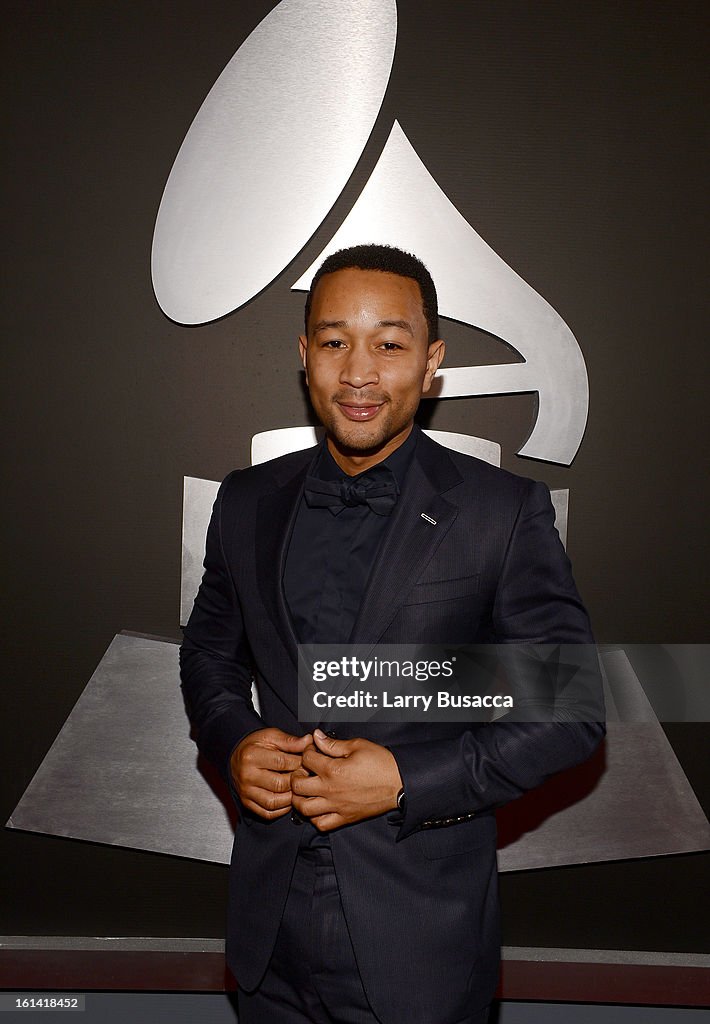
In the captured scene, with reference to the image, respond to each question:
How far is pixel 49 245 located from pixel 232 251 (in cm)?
51

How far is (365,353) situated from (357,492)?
0.23m

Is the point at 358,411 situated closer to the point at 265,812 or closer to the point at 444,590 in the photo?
the point at 444,590

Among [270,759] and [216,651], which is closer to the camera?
[270,759]

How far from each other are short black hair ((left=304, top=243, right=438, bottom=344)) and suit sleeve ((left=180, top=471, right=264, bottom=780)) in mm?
434

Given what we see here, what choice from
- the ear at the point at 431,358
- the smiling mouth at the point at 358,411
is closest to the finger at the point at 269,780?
the smiling mouth at the point at 358,411

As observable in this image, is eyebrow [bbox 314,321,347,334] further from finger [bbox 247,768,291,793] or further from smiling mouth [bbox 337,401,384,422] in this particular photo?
finger [bbox 247,768,291,793]

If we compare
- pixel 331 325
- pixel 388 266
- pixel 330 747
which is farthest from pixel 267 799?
pixel 388 266

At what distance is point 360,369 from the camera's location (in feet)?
4.54

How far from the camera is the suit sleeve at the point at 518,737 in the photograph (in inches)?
49.8

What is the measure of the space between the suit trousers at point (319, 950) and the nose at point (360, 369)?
724mm

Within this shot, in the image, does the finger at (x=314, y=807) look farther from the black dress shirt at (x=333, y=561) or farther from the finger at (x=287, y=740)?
the black dress shirt at (x=333, y=561)

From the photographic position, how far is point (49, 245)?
7.84 ft

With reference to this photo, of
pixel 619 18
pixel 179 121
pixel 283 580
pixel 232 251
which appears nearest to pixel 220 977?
pixel 283 580

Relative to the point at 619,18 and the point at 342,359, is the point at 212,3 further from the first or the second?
the point at 342,359
